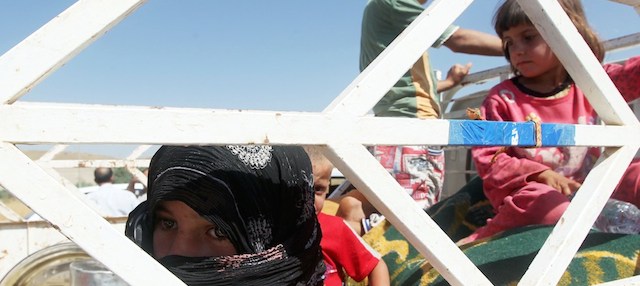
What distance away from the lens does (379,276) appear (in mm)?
1652

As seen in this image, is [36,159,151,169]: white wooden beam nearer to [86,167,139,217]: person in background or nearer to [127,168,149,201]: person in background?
[86,167,139,217]: person in background

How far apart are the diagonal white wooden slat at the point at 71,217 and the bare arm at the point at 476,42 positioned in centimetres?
243

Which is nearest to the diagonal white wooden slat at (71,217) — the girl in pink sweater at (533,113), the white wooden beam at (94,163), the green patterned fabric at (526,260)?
the green patterned fabric at (526,260)

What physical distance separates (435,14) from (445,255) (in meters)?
0.38

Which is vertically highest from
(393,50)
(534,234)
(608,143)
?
(393,50)

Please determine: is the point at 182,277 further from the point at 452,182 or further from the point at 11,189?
the point at 452,182

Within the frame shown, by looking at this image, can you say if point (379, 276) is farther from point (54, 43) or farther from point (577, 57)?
point (54, 43)

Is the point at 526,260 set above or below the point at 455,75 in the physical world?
below

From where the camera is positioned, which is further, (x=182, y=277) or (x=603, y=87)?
(x=603, y=87)

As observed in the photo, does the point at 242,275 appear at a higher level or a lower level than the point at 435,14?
lower

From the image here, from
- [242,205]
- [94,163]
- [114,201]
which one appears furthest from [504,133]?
[114,201]

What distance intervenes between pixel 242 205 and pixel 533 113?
3.96 ft

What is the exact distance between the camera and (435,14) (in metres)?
0.89

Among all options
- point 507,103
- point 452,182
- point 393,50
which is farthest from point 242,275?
point 452,182
